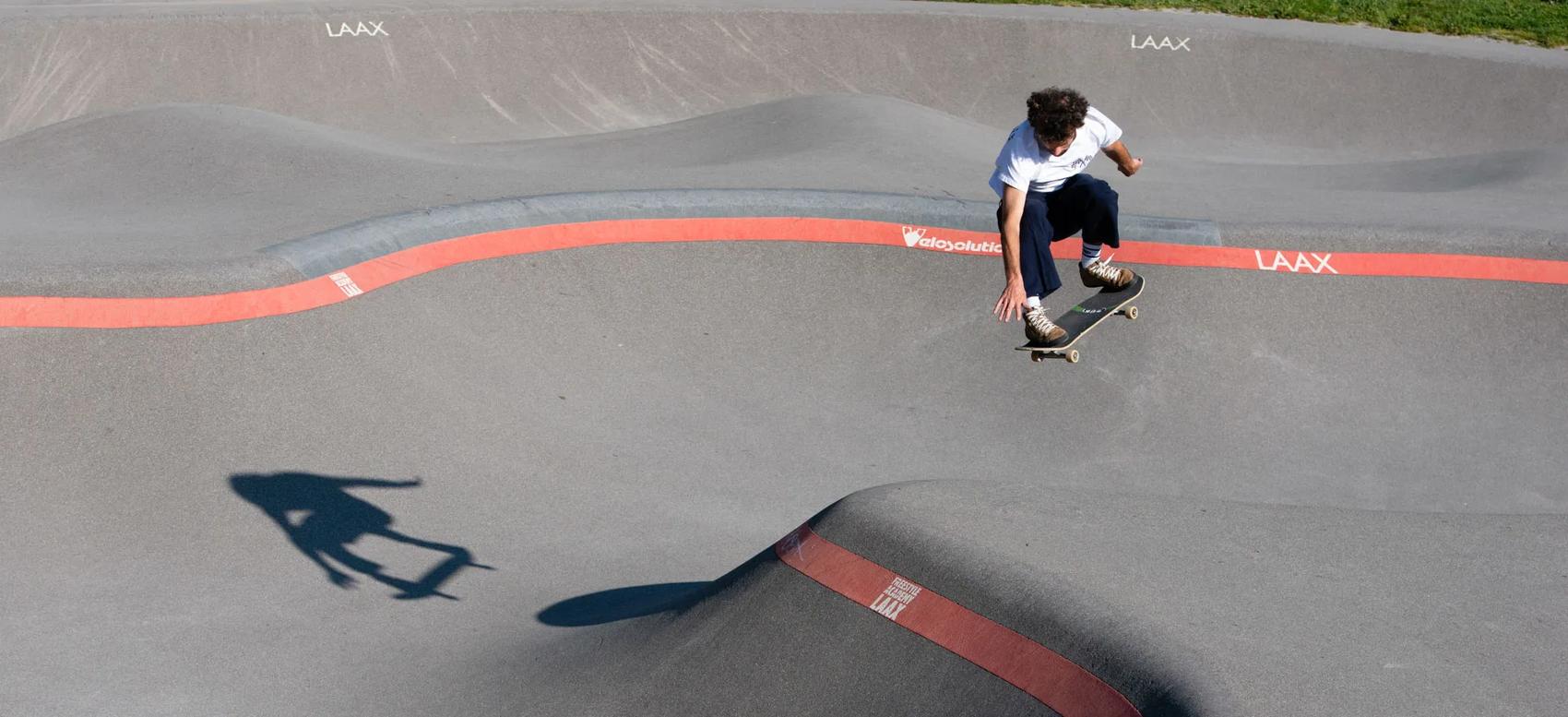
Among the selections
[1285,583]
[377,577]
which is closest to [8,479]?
[377,577]

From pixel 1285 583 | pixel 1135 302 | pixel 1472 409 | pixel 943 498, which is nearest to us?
pixel 1285 583

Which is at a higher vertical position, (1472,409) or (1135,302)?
(1135,302)

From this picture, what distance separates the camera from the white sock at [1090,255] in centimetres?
816

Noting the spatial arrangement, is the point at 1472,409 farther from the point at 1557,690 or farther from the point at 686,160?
the point at 686,160

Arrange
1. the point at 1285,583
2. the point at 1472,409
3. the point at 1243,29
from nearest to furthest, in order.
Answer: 1. the point at 1285,583
2. the point at 1472,409
3. the point at 1243,29

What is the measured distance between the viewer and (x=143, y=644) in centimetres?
639

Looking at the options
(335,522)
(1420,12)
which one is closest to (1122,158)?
(335,522)

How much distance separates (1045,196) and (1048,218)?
0.14 m

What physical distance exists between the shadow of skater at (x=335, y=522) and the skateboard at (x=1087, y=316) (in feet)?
→ 11.4

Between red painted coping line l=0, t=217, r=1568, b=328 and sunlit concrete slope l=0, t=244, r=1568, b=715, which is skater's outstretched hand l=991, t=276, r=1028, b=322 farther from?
red painted coping line l=0, t=217, r=1568, b=328

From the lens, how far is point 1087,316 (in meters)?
8.20

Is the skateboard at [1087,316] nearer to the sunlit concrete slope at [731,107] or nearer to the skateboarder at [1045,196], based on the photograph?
the skateboarder at [1045,196]

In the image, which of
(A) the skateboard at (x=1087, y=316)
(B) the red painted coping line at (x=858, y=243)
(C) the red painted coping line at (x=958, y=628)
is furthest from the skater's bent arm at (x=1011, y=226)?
(B) the red painted coping line at (x=858, y=243)

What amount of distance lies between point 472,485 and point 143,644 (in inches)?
82.5
